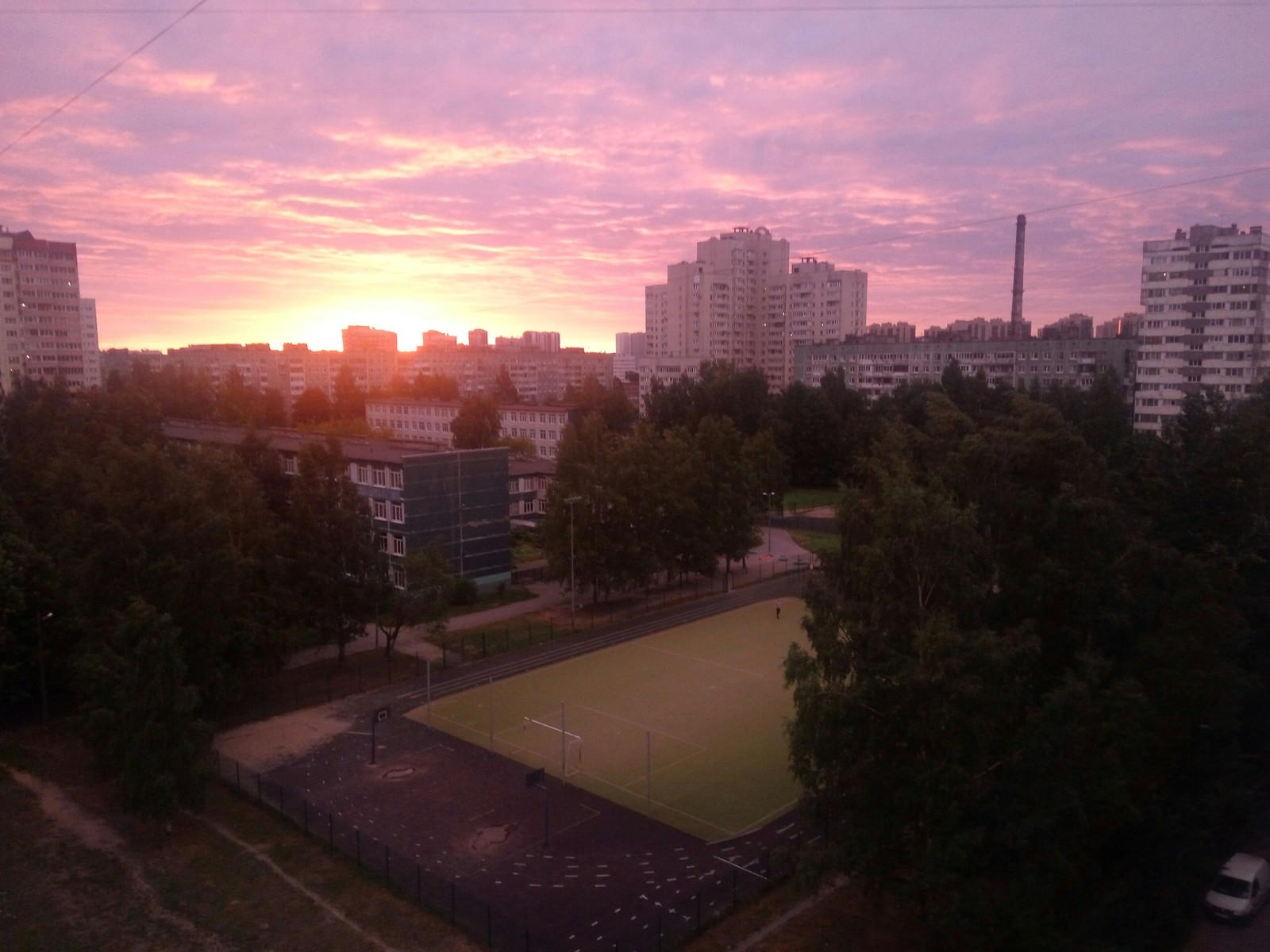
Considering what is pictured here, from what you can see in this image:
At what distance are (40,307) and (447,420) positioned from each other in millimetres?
49592

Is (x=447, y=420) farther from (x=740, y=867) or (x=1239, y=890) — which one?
(x=1239, y=890)

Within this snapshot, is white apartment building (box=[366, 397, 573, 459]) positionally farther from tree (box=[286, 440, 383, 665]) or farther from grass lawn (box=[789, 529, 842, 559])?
tree (box=[286, 440, 383, 665])

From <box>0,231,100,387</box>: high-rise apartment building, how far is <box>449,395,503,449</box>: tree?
46697 mm

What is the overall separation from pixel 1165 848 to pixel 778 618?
70.6ft

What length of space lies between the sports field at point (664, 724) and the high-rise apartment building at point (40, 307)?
7989 centimetres

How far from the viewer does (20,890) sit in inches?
648

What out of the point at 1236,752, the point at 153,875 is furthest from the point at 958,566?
the point at 153,875

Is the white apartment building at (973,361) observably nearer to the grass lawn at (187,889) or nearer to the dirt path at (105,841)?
the grass lawn at (187,889)

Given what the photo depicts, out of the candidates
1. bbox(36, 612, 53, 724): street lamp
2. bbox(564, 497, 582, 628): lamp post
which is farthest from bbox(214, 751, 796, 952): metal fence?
bbox(564, 497, 582, 628): lamp post

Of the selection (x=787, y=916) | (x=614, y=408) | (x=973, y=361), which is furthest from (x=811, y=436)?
(x=787, y=916)

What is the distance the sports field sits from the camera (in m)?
20.8

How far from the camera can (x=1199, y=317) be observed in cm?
6538

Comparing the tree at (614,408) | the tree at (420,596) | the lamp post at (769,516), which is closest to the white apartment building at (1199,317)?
the lamp post at (769,516)

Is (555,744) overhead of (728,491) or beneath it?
beneath
